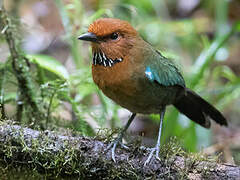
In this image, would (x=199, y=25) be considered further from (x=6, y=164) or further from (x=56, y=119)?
(x=6, y=164)

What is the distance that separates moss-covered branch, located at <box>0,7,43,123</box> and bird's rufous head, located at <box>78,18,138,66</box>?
117 centimetres

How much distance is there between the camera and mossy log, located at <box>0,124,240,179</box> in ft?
9.27

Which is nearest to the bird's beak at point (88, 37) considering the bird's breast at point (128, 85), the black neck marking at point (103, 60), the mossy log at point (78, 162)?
the black neck marking at point (103, 60)

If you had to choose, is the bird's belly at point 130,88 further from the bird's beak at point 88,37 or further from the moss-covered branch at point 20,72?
the moss-covered branch at point 20,72

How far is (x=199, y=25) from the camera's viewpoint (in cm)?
853

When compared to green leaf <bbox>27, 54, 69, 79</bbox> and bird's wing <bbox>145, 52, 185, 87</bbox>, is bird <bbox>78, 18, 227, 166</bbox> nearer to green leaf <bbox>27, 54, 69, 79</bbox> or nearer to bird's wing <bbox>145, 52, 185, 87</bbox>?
bird's wing <bbox>145, 52, 185, 87</bbox>

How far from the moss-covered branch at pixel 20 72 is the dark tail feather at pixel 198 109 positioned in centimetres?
152

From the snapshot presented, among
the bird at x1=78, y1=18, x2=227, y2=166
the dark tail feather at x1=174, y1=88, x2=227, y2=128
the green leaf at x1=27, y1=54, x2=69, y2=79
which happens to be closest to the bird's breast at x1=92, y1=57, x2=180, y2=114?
the bird at x1=78, y1=18, x2=227, y2=166

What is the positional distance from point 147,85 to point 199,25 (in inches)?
220

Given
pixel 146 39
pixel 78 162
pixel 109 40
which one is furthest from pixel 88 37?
pixel 146 39

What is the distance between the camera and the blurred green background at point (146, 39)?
14.1 feet

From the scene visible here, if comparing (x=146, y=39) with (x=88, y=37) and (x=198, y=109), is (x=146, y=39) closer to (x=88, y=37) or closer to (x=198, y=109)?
(x=198, y=109)

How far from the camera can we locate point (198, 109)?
4.12 metres

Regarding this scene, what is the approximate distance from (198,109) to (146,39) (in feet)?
7.42
